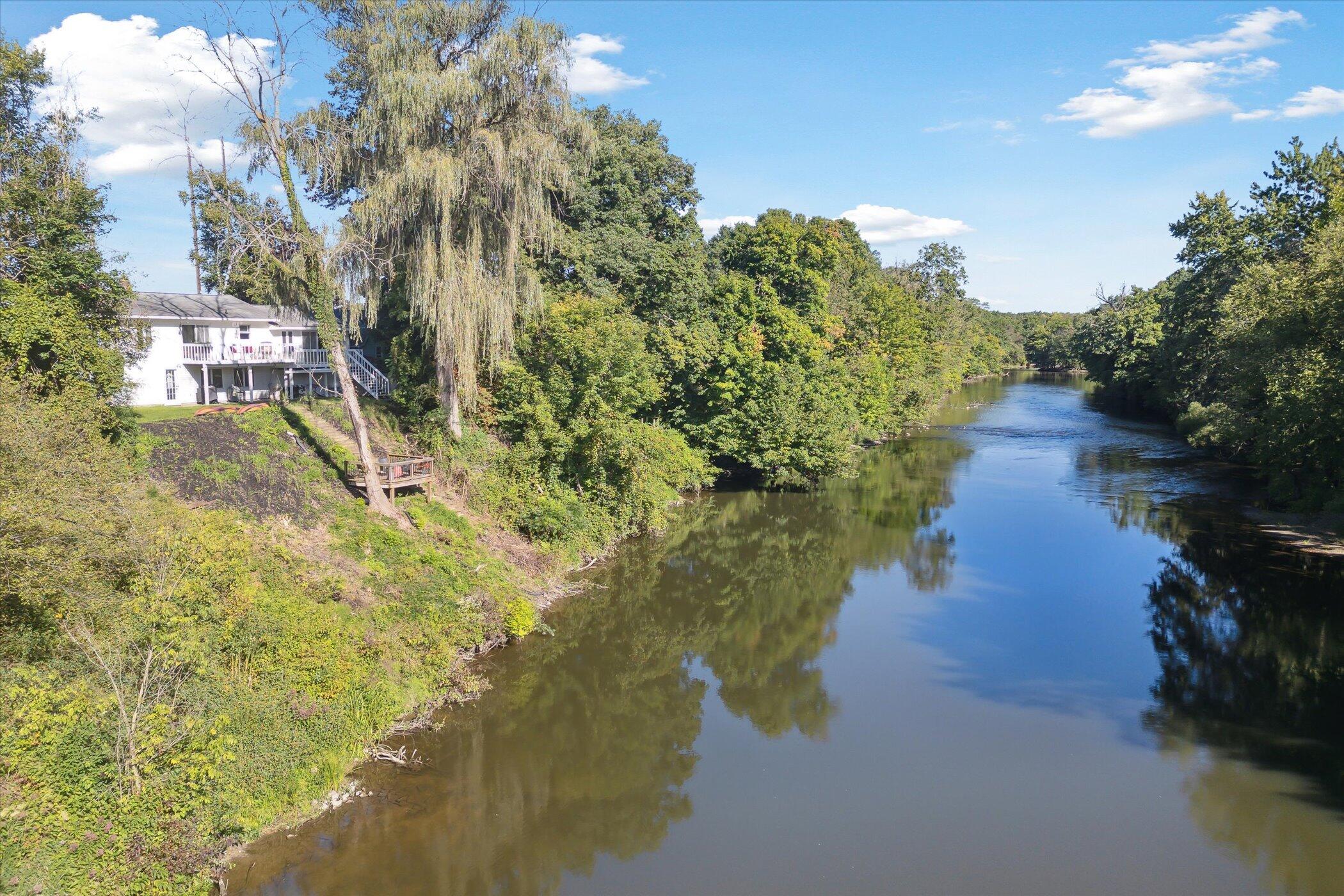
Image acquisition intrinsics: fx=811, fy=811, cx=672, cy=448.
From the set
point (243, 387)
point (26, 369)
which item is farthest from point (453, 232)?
point (243, 387)

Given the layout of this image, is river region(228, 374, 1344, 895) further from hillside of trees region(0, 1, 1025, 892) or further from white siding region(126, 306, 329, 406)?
white siding region(126, 306, 329, 406)

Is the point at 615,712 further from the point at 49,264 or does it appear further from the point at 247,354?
the point at 247,354

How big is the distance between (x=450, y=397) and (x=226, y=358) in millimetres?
9406

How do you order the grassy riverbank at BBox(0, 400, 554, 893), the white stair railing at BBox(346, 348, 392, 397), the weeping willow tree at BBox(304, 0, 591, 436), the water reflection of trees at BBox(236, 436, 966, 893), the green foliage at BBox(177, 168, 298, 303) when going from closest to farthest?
the grassy riverbank at BBox(0, 400, 554, 893) < the water reflection of trees at BBox(236, 436, 966, 893) < the green foliage at BBox(177, 168, 298, 303) < the weeping willow tree at BBox(304, 0, 591, 436) < the white stair railing at BBox(346, 348, 392, 397)

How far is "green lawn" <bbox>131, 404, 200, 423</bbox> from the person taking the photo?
21069mm

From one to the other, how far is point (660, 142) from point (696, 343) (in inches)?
358

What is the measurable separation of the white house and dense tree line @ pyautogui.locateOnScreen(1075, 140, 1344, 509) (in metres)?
31.9

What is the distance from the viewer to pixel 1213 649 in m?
19.2

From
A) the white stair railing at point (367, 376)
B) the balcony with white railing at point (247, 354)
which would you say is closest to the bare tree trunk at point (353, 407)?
the white stair railing at point (367, 376)

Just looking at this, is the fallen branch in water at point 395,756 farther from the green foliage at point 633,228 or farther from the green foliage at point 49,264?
the green foliage at point 633,228

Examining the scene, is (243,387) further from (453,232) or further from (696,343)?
(696,343)

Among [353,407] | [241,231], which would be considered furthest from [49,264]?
[353,407]

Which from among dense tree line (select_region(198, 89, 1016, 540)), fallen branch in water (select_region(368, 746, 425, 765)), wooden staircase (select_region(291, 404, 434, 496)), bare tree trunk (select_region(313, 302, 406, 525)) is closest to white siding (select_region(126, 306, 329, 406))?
dense tree line (select_region(198, 89, 1016, 540))

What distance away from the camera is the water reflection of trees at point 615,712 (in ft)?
38.3
